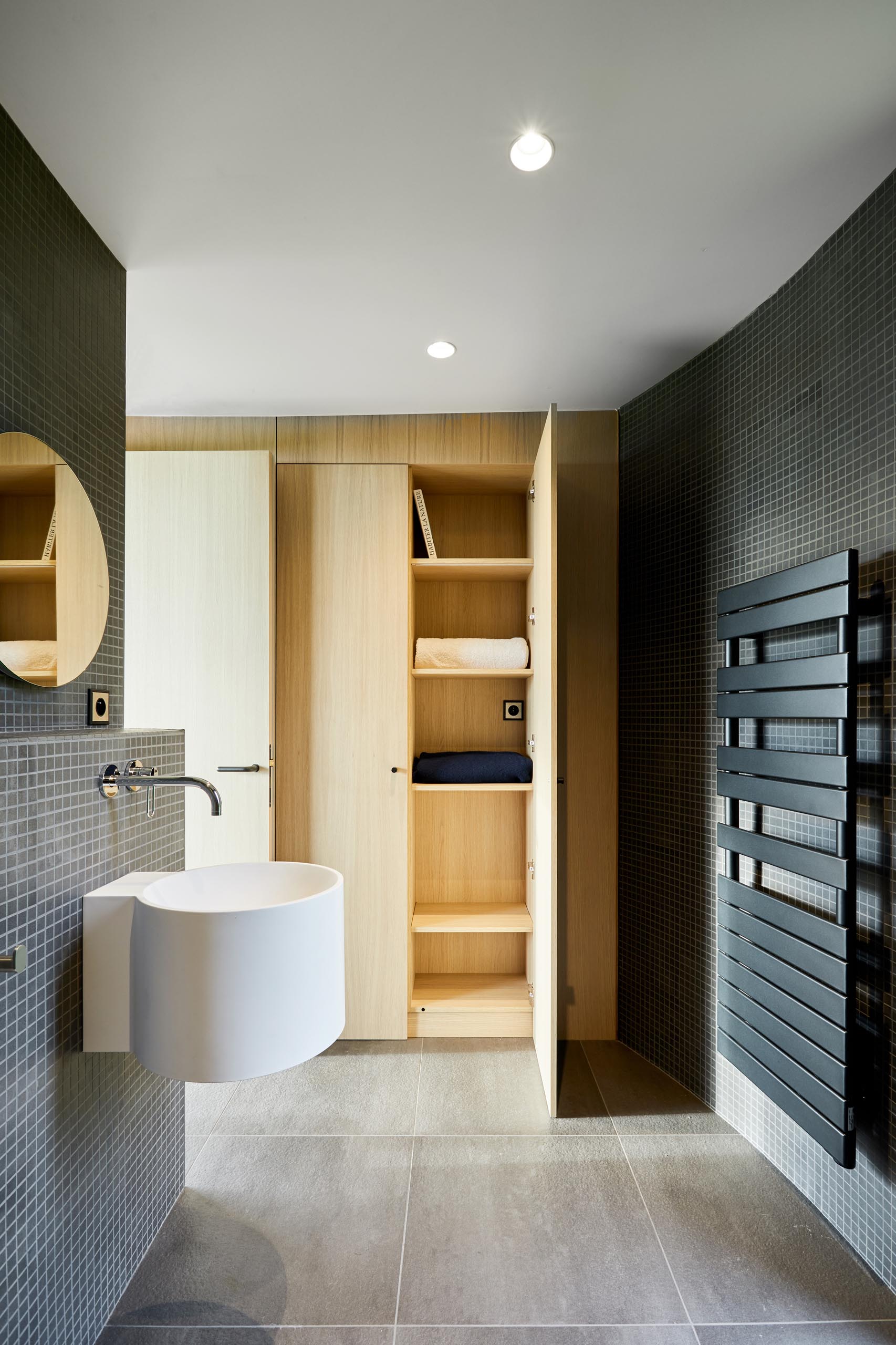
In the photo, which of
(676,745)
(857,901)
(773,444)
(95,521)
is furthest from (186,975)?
(773,444)

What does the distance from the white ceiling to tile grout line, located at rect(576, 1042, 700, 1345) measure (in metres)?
Result: 2.22

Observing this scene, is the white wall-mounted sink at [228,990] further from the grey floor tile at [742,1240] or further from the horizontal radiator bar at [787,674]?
the horizontal radiator bar at [787,674]

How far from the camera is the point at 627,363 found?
241 cm

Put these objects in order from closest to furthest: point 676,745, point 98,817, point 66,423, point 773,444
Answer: point 98,817
point 66,423
point 773,444
point 676,745

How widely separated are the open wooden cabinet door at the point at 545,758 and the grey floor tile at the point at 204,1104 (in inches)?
37.9

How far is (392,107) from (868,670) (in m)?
1.41

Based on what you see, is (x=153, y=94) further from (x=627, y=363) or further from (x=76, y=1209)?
(x=76, y=1209)

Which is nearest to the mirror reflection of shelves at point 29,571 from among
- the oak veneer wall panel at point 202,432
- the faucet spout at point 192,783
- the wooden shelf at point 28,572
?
the wooden shelf at point 28,572

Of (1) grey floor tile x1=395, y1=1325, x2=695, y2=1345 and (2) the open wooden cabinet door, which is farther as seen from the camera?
(2) the open wooden cabinet door

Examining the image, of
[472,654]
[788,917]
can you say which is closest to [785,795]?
[788,917]

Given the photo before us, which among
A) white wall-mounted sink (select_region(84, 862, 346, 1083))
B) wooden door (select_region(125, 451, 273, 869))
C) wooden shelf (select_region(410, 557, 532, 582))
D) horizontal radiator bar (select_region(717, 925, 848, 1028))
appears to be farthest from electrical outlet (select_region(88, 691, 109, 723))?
horizontal radiator bar (select_region(717, 925, 848, 1028))

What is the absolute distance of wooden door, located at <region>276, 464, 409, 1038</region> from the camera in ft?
8.81

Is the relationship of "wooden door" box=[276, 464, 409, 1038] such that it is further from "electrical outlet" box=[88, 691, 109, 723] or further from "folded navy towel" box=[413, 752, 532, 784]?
"electrical outlet" box=[88, 691, 109, 723]

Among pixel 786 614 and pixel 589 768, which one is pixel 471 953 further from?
pixel 786 614
